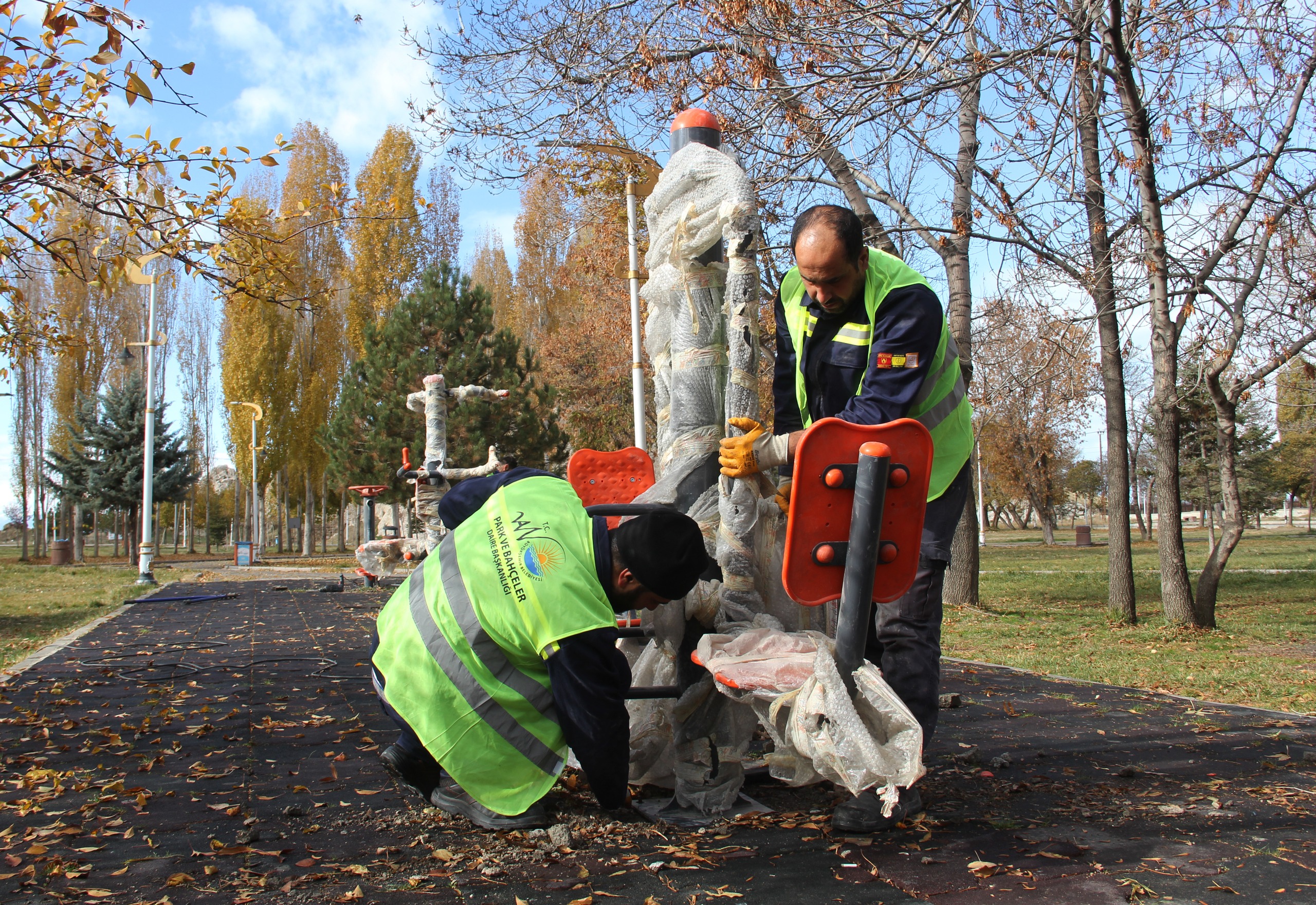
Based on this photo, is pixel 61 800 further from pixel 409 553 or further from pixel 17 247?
pixel 409 553

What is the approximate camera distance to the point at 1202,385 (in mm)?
8227

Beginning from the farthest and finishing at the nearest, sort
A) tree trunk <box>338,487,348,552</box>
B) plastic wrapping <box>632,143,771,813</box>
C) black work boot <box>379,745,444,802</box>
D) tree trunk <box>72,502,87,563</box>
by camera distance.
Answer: tree trunk <box>338,487,348,552</box>, tree trunk <box>72,502,87,563</box>, plastic wrapping <box>632,143,771,813</box>, black work boot <box>379,745,444,802</box>

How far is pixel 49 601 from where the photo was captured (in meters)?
12.7

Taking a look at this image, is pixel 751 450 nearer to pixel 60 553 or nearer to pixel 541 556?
pixel 541 556

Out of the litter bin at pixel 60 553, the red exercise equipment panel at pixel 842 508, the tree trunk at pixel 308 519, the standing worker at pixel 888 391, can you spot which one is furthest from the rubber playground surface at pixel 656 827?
the tree trunk at pixel 308 519

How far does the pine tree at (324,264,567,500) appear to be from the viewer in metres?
20.8

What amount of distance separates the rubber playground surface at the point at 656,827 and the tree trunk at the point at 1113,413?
496cm

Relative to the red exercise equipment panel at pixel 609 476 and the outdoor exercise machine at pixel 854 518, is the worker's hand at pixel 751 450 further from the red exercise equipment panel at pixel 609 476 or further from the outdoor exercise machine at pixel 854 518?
the red exercise equipment panel at pixel 609 476

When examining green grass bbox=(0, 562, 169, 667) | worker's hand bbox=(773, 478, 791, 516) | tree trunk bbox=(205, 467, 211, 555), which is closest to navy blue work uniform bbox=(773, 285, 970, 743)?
worker's hand bbox=(773, 478, 791, 516)

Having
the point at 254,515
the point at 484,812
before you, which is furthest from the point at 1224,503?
the point at 254,515

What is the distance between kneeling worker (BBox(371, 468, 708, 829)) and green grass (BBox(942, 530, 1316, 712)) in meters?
3.94

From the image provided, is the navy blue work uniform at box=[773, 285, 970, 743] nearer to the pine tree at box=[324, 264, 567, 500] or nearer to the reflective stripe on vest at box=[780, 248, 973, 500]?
the reflective stripe on vest at box=[780, 248, 973, 500]

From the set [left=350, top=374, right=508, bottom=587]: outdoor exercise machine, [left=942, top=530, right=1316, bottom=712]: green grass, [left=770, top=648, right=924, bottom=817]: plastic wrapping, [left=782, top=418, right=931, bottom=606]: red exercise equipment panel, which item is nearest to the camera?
[left=770, top=648, right=924, bottom=817]: plastic wrapping

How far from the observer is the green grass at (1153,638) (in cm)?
549
